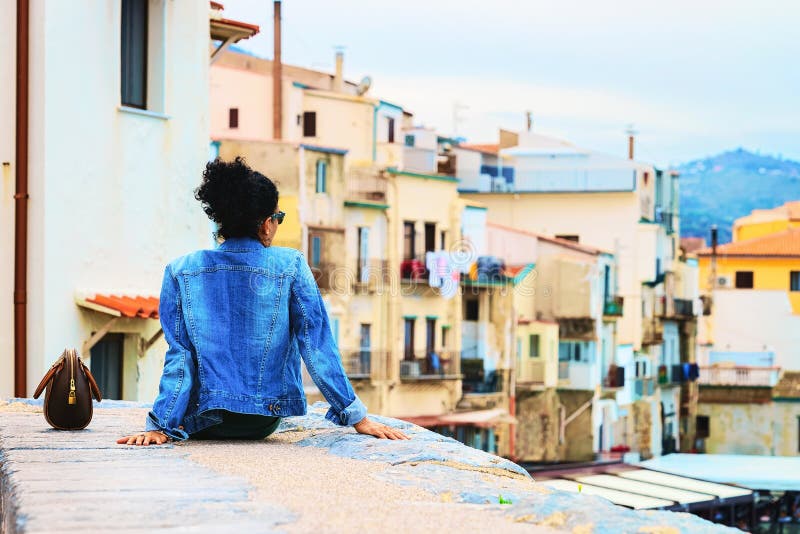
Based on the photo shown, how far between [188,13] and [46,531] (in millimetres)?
14957

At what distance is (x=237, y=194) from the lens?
702cm

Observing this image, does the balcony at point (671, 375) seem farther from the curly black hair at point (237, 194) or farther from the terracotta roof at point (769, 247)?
the curly black hair at point (237, 194)

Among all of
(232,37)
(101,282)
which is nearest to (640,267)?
(232,37)

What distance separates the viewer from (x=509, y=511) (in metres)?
4.60

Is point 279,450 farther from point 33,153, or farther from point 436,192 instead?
point 436,192

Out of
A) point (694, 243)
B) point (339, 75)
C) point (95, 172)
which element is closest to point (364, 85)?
point (339, 75)

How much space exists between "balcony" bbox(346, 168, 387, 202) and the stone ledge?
3906cm

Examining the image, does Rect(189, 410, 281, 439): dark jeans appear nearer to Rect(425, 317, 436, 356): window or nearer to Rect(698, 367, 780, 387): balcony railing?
Rect(425, 317, 436, 356): window

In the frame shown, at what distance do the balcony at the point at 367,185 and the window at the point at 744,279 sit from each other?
34868 mm

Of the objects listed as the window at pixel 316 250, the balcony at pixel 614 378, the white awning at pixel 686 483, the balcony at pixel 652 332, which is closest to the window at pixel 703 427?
the balcony at pixel 652 332

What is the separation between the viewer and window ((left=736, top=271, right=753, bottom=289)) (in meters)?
76.7

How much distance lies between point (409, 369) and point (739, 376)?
2818 cm

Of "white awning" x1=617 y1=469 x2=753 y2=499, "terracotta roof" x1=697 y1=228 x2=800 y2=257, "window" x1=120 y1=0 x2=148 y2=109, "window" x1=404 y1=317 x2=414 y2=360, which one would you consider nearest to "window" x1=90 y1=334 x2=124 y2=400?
"window" x1=120 y1=0 x2=148 y2=109

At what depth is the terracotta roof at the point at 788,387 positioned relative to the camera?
230 ft
